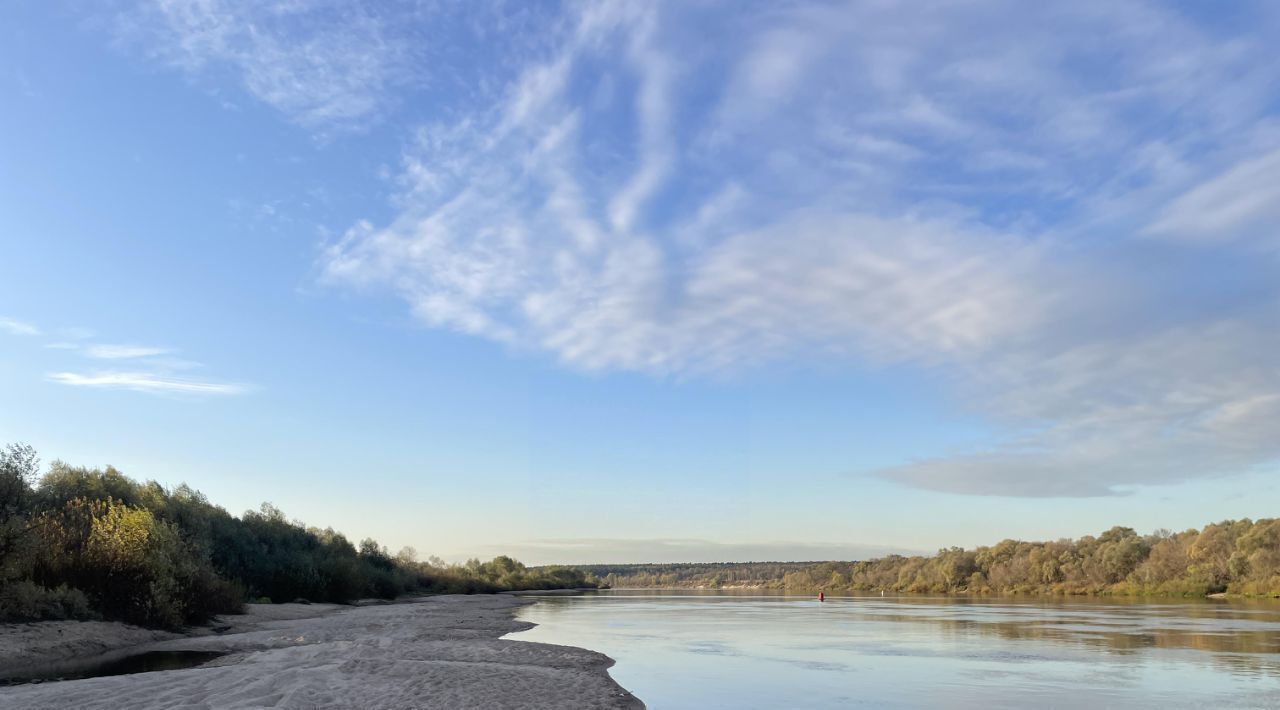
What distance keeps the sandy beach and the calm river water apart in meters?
2.23

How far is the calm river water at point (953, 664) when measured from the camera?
17.8 meters

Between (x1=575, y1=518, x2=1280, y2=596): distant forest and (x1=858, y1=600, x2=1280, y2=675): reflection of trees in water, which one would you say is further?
(x1=575, y1=518, x2=1280, y2=596): distant forest

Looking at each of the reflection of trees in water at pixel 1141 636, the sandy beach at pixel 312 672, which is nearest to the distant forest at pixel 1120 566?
the reflection of trees in water at pixel 1141 636

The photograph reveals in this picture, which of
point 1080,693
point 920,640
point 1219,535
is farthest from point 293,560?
point 1219,535

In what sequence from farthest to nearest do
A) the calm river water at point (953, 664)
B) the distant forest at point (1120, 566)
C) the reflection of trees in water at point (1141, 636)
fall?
the distant forest at point (1120, 566)
the reflection of trees in water at point (1141, 636)
the calm river water at point (953, 664)

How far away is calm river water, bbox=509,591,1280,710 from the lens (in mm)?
17766

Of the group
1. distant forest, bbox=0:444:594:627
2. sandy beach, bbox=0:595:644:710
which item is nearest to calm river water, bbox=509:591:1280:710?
sandy beach, bbox=0:595:644:710

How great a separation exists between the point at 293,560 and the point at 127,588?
3272 centimetres

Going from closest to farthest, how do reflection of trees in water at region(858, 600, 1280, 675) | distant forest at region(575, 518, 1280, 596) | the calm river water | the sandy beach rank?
the sandy beach < the calm river water < reflection of trees in water at region(858, 600, 1280, 675) < distant forest at region(575, 518, 1280, 596)

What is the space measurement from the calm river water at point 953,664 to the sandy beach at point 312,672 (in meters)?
2.23

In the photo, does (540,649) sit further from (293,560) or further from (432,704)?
(293,560)

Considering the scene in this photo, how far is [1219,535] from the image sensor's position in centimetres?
9150

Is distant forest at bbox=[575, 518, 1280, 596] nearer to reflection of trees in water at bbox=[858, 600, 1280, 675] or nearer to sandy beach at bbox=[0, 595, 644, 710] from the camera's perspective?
reflection of trees in water at bbox=[858, 600, 1280, 675]

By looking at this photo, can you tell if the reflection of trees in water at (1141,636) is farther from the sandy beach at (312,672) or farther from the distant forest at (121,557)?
the distant forest at (121,557)
